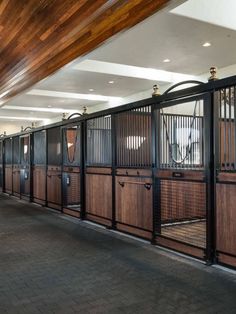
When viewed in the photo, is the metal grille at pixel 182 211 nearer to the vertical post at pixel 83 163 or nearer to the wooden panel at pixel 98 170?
the wooden panel at pixel 98 170

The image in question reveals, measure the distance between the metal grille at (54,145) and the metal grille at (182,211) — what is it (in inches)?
128

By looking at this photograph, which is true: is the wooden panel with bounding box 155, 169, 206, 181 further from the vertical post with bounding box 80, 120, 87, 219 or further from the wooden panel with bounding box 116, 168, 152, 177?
the vertical post with bounding box 80, 120, 87, 219

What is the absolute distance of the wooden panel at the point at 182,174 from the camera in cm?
346

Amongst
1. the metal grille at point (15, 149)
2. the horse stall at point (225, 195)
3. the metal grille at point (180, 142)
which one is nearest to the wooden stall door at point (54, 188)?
the metal grille at point (15, 149)

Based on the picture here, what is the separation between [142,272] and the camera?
10.2 ft

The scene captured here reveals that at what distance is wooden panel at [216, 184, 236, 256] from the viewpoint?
3.10 meters

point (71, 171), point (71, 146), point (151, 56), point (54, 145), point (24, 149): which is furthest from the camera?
point (24, 149)

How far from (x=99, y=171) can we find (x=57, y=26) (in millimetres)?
2262

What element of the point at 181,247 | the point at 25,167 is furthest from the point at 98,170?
the point at 25,167

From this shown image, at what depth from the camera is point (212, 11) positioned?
5.74m

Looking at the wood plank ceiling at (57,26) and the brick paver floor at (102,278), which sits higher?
the wood plank ceiling at (57,26)

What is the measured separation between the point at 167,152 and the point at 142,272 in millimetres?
1606

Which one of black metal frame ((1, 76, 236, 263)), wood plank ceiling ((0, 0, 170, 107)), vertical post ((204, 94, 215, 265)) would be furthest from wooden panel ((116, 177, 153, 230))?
wood plank ceiling ((0, 0, 170, 107))

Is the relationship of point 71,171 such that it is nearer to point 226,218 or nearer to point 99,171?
point 99,171
